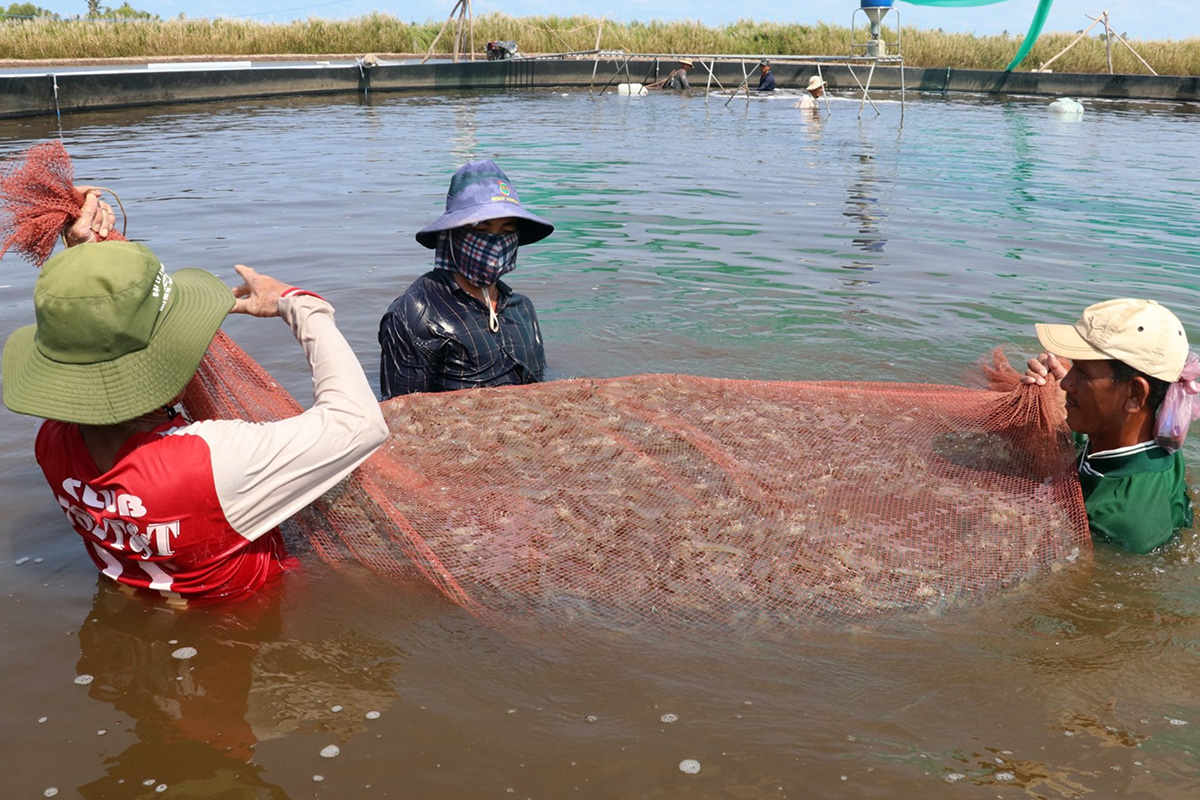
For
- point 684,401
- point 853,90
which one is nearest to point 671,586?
point 684,401

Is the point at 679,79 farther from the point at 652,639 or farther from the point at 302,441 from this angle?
the point at 302,441

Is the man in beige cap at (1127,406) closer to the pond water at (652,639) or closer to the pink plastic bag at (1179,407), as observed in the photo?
the pink plastic bag at (1179,407)

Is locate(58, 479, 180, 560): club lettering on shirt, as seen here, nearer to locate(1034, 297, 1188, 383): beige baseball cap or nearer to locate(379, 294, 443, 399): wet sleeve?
locate(379, 294, 443, 399): wet sleeve

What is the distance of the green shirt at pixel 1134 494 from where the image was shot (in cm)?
336

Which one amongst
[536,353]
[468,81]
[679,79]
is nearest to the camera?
[536,353]

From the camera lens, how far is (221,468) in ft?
7.98

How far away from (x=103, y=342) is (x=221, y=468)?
1.31 ft

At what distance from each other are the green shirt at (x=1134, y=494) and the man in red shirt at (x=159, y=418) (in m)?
2.45

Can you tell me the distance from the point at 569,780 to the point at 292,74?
75.1 feet

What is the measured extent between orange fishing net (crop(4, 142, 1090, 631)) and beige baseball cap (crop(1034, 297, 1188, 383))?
29 cm

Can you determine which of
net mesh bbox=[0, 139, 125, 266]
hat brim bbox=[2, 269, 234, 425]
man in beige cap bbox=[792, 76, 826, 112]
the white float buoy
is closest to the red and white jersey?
hat brim bbox=[2, 269, 234, 425]

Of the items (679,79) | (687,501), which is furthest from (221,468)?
(679,79)

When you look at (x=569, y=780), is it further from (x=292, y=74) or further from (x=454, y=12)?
(x=454, y=12)

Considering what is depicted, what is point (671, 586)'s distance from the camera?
3.00 meters
